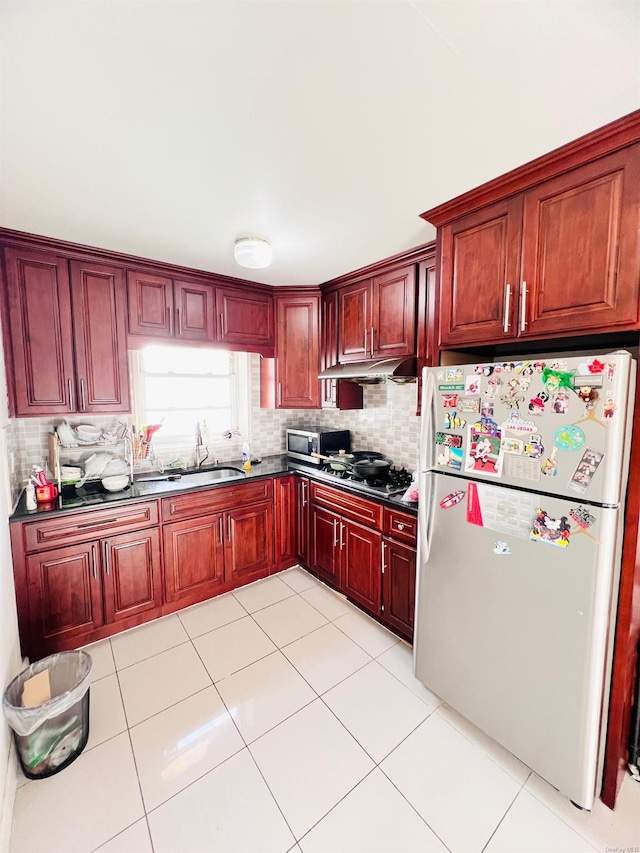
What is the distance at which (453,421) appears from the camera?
1.61m

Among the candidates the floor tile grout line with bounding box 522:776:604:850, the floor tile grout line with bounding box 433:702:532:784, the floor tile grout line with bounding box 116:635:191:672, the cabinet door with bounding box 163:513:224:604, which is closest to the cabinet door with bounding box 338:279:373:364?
the cabinet door with bounding box 163:513:224:604

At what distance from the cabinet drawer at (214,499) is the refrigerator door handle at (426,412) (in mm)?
1554

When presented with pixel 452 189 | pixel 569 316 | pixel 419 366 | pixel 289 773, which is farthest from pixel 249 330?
pixel 289 773

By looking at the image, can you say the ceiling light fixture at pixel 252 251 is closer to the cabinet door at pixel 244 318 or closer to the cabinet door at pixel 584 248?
the cabinet door at pixel 244 318

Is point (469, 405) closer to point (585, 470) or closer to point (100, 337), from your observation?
point (585, 470)

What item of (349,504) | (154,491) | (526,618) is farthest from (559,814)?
(154,491)

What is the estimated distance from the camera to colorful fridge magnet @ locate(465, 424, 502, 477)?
1.45 m

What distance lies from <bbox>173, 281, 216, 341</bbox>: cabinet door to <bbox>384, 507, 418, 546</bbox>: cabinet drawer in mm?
1852

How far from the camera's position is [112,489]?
94.0 inches

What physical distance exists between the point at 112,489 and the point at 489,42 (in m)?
2.74

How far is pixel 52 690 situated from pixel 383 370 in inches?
96.3

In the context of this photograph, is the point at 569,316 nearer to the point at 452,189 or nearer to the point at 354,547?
the point at 452,189

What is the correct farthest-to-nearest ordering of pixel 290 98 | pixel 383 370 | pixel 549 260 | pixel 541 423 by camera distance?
1. pixel 383 370
2. pixel 549 260
3. pixel 541 423
4. pixel 290 98

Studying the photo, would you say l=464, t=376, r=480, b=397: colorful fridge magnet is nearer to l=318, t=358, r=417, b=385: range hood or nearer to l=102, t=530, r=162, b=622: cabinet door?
l=318, t=358, r=417, b=385: range hood
